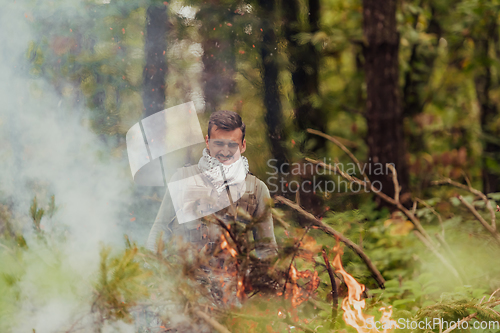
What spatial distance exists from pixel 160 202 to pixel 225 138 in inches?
25.6

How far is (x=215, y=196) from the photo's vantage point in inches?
72.3

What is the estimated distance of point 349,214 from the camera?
319 centimetres

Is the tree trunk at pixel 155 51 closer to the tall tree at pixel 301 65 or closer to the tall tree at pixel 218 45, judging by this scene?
the tall tree at pixel 218 45

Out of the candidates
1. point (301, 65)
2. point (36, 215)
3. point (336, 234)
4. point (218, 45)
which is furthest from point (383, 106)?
point (36, 215)

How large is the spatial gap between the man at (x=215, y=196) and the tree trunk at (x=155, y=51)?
2.27 ft

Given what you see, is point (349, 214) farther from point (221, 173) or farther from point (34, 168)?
point (34, 168)

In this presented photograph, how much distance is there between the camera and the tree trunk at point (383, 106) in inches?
157

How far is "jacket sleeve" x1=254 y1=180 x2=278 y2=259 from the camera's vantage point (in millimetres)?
1842

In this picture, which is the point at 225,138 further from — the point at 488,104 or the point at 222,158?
the point at 488,104

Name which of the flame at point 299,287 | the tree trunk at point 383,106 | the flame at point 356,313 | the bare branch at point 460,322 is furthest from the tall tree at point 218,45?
the tree trunk at point 383,106

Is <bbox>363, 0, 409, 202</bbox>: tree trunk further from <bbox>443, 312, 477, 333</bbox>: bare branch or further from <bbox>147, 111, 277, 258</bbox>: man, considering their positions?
<bbox>147, 111, 277, 258</bbox>: man

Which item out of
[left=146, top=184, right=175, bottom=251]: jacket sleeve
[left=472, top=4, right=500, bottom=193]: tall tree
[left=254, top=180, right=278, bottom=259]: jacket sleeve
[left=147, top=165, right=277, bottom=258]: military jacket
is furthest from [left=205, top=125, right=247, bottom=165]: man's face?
[left=472, top=4, right=500, bottom=193]: tall tree

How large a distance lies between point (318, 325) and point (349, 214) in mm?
1409

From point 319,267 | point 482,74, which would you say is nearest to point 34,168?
point 319,267
